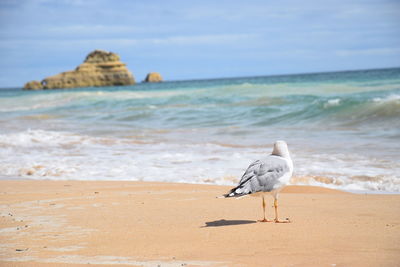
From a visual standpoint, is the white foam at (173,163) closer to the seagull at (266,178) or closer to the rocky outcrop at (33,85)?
the seagull at (266,178)

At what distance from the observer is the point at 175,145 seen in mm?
11602

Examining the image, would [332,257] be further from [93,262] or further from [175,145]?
[175,145]

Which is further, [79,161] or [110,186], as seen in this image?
[79,161]

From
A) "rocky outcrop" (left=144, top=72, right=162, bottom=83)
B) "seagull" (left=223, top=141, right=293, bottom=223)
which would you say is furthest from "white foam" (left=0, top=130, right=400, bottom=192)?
"rocky outcrop" (left=144, top=72, right=162, bottom=83)

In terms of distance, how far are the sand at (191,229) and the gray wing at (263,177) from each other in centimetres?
34

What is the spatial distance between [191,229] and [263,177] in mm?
810

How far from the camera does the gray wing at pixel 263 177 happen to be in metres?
4.72

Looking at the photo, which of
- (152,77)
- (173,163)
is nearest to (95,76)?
(152,77)

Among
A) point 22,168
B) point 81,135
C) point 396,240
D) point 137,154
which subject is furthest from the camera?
point 81,135

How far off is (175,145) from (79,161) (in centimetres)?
258

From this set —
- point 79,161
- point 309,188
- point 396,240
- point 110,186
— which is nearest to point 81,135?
point 79,161

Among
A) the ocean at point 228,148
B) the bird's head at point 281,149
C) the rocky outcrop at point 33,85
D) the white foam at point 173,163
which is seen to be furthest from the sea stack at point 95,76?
the bird's head at point 281,149

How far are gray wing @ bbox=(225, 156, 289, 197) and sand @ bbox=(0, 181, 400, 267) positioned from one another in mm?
344

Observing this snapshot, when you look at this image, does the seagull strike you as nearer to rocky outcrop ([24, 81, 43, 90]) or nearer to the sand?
the sand
